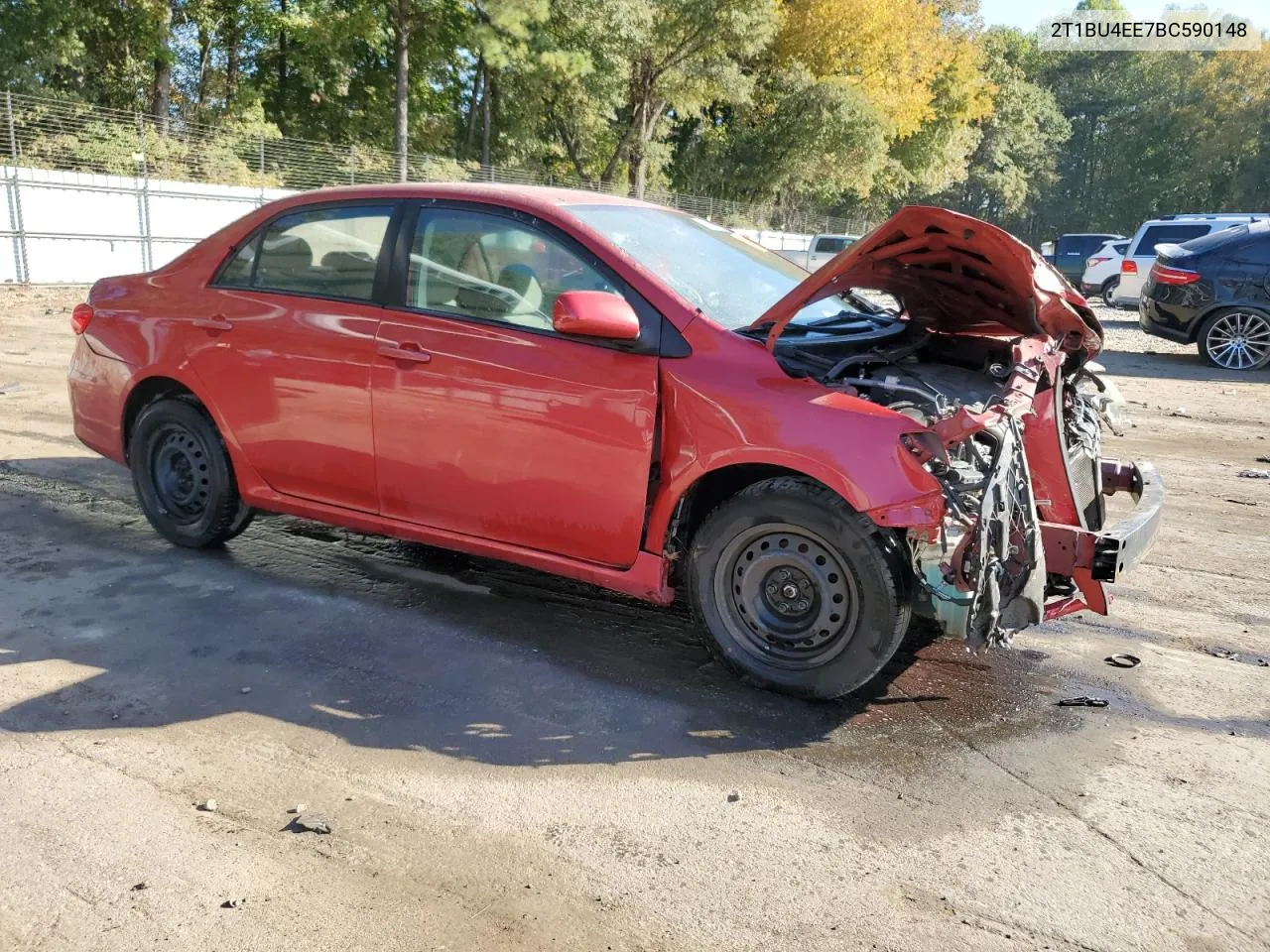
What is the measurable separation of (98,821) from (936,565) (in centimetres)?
258

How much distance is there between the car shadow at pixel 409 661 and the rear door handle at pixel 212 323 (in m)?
1.12

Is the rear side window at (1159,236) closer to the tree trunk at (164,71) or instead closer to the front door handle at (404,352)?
the front door handle at (404,352)

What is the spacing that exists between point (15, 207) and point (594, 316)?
20066mm

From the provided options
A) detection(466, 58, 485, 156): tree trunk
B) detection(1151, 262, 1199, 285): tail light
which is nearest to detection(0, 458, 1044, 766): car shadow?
detection(1151, 262, 1199, 285): tail light

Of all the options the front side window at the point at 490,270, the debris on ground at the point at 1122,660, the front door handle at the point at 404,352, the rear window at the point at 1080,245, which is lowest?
the debris on ground at the point at 1122,660

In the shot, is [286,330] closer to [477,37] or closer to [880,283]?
[880,283]

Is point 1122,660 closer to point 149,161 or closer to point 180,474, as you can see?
point 180,474

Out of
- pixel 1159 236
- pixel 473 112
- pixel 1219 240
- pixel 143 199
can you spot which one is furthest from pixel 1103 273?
pixel 473 112

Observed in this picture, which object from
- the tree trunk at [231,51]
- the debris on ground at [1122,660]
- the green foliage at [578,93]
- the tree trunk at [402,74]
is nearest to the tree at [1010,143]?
the green foliage at [578,93]

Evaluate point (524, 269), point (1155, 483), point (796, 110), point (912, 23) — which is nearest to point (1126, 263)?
point (1155, 483)

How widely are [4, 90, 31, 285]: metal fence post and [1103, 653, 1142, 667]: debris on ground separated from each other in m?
20.9

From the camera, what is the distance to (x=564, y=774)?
322 cm

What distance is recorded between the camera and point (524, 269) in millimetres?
4113

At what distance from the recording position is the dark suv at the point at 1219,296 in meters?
12.5
